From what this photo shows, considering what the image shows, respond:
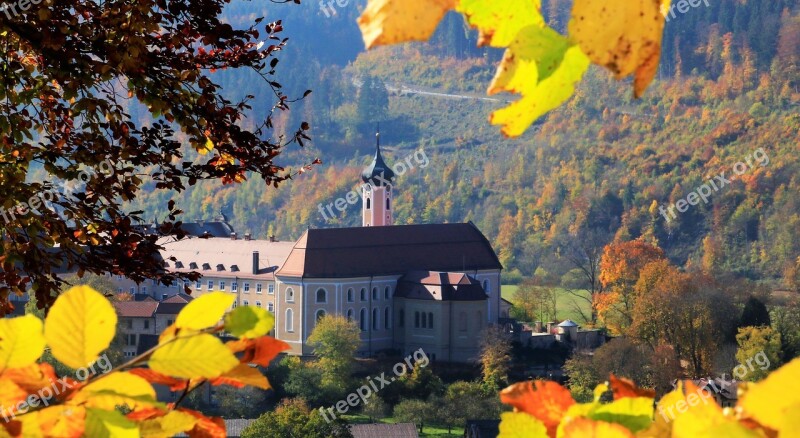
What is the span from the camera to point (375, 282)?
40.9 m

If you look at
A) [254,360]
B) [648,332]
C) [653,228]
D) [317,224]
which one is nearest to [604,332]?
[648,332]

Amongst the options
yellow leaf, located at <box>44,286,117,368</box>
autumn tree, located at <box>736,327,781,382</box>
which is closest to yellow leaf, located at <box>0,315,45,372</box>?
yellow leaf, located at <box>44,286,117,368</box>

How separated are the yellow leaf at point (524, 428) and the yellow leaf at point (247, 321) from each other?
0.16 metres

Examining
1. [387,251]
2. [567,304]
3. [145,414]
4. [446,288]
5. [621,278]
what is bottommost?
[145,414]

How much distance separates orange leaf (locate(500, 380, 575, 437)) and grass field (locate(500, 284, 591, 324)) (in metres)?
43.2

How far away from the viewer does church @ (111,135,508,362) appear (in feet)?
126

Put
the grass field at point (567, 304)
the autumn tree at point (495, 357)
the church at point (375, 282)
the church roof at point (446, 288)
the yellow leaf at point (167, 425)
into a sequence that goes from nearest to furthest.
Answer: the yellow leaf at point (167, 425) < the autumn tree at point (495, 357) < the church roof at point (446, 288) < the church at point (375, 282) < the grass field at point (567, 304)

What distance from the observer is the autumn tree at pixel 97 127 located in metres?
4.06

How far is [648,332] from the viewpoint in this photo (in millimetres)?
33844

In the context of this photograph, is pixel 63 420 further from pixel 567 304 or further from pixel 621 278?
pixel 567 304

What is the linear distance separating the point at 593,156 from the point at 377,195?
20304 millimetres

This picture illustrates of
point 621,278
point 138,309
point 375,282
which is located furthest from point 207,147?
point 621,278

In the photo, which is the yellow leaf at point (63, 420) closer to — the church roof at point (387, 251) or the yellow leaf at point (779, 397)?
the yellow leaf at point (779, 397)

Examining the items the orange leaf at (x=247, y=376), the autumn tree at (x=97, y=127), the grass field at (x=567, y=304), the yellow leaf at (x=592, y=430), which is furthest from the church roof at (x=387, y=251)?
the yellow leaf at (x=592, y=430)
